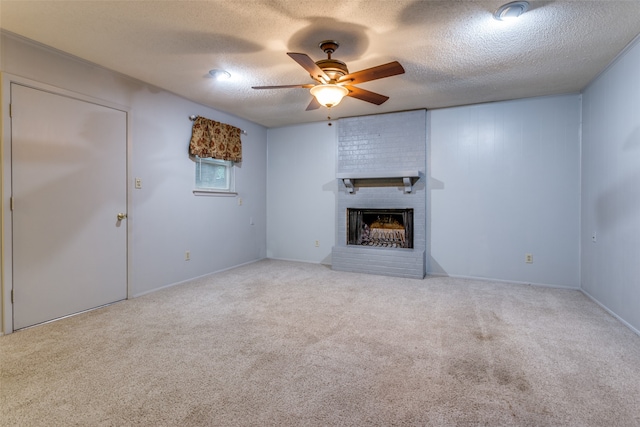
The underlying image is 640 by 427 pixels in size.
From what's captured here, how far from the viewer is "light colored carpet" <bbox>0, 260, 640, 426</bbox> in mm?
1529

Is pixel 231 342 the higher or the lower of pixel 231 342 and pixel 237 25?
the lower

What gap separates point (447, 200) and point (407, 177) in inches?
26.9

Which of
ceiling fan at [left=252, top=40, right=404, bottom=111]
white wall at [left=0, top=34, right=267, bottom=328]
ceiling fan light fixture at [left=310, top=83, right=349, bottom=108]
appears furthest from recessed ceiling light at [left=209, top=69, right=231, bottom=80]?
ceiling fan light fixture at [left=310, top=83, right=349, bottom=108]

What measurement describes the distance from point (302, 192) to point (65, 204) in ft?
10.8

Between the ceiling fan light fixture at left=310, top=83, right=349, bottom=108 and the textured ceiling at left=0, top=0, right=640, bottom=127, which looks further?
the ceiling fan light fixture at left=310, top=83, right=349, bottom=108

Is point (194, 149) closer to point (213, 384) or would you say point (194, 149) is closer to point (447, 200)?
point (213, 384)

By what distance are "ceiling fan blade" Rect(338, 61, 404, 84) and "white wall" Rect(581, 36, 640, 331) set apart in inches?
81.7

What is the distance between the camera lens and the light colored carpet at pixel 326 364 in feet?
5.02

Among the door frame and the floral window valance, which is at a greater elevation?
the floral window valance

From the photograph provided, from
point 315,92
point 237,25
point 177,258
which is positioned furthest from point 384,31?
point 177,258

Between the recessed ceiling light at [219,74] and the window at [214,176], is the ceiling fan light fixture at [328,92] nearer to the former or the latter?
the recessed ceiling light at [219,74]

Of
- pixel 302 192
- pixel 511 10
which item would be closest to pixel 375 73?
pixel 511 10

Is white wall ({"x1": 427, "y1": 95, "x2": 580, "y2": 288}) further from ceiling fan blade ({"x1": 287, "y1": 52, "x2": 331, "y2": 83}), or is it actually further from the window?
the window

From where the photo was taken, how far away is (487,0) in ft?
6.45
